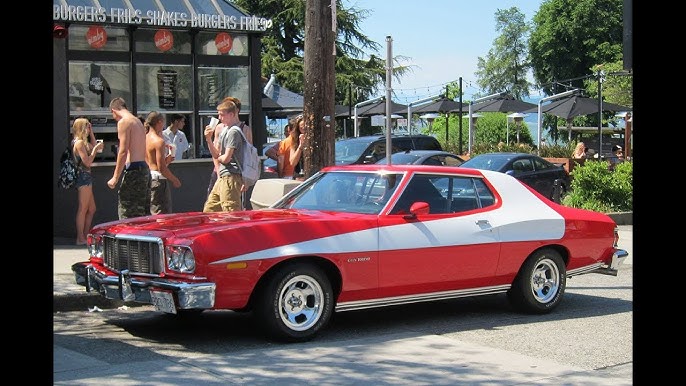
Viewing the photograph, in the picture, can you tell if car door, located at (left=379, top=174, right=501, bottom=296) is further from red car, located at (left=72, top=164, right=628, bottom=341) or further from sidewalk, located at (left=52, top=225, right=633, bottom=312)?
sidewalk, located at (left=52, top=225, right=633, bottom=312)

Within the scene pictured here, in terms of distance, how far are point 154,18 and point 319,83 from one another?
16.0 feet

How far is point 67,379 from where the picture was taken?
6199 mm

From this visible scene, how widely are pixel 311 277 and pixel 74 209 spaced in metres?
7.27

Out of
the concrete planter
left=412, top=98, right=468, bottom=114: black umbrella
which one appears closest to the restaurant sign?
the concrete planter

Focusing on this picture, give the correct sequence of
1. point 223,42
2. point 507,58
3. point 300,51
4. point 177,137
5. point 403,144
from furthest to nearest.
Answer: point 507,58
point 300,51
point 403,144
point 223,42
point 177,137

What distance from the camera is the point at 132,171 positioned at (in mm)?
10977

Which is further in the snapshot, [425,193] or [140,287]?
[425,193]

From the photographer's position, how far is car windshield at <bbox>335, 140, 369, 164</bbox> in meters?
22.8

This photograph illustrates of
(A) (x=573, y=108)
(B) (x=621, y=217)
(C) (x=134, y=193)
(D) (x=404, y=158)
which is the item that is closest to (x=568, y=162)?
(A) (x=573, y=108)

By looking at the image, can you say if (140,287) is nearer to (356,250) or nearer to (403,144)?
(356,250)

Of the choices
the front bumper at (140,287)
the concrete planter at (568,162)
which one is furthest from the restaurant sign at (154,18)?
the concrete planter at (568,162)

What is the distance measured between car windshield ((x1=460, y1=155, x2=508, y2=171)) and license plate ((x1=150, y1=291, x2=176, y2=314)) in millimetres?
14365

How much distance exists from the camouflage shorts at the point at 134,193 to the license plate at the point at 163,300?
3.90 metres
